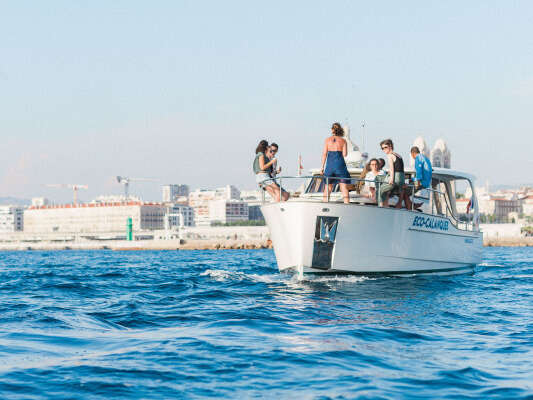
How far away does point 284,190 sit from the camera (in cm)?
1439

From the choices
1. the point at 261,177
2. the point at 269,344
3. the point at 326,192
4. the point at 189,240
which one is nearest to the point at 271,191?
the point at 261,177

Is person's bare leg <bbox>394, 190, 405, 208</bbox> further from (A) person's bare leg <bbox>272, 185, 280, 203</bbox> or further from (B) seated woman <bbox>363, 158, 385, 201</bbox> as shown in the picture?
(A) person's bare leg <bbox>272, 185, 280, 203</bbox>

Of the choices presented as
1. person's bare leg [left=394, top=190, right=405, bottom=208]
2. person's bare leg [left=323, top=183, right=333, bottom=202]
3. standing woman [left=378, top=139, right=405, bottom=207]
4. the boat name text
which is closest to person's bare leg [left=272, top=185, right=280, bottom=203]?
person's bare leg [left=323, top=183, right=333, bottom=202]

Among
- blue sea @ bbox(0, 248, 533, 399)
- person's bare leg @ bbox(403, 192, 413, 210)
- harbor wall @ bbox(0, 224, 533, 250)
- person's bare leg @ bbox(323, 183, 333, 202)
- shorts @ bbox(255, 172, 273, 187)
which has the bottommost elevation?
harbor wall @ bbox(0, 224, 533, 250)

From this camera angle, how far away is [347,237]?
1307cm

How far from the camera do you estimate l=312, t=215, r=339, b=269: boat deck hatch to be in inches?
509

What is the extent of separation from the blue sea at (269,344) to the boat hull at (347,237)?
1314mm

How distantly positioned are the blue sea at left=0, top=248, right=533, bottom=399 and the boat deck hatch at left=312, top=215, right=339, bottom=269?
49.0 inches

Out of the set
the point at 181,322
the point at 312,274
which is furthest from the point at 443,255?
the point at 181,322

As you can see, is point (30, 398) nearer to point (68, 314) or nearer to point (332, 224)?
point (68, 314)

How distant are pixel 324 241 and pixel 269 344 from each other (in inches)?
257

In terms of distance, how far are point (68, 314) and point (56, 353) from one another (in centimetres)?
290

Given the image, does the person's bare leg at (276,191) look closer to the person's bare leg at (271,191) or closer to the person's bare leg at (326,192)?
the person's bare leg at (271,191)

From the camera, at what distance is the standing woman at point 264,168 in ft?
45.6
